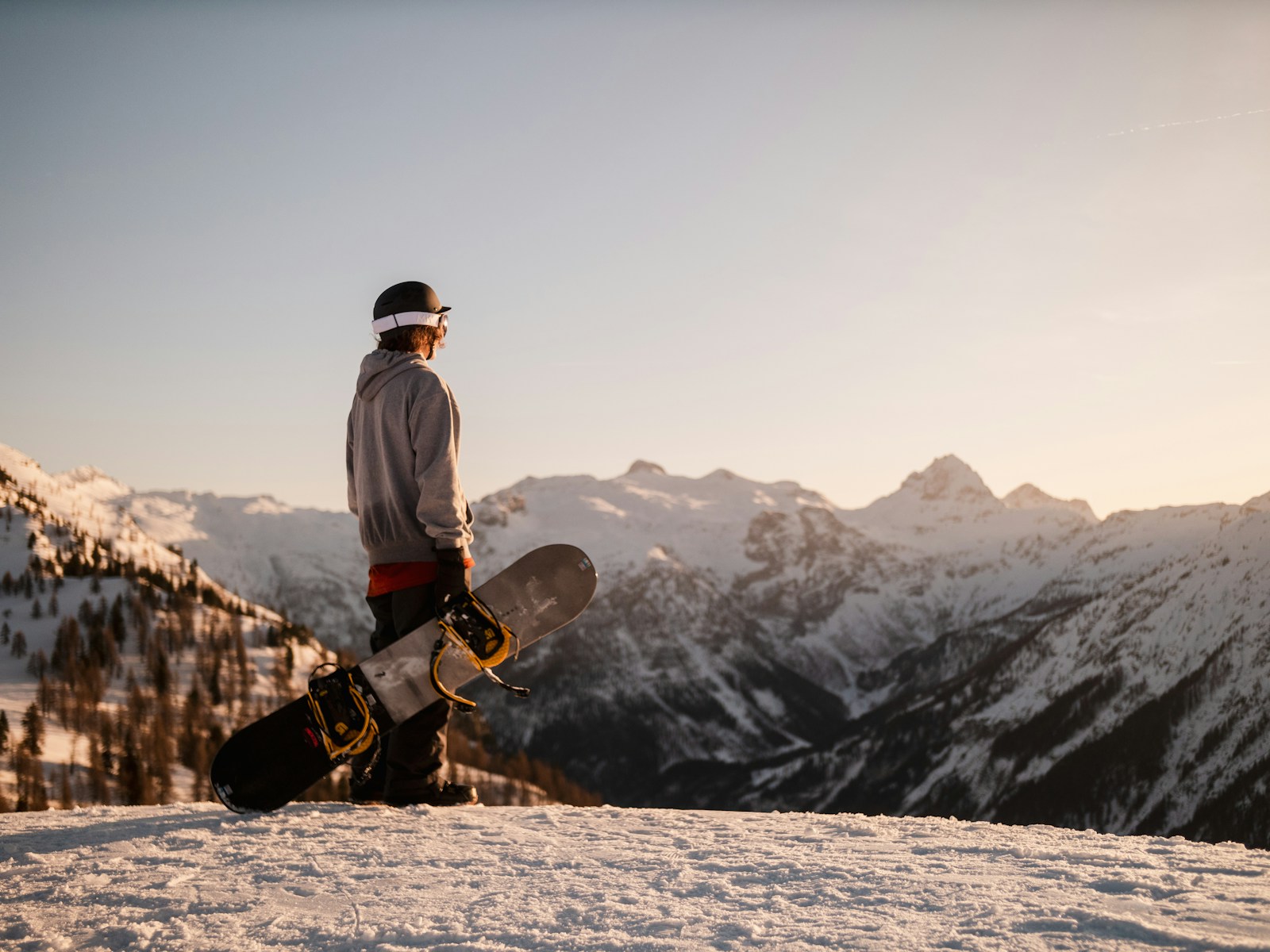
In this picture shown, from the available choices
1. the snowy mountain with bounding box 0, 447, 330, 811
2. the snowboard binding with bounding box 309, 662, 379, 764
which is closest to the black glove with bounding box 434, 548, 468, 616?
the snowboard binding with bounding box 309, 662, 379, 764

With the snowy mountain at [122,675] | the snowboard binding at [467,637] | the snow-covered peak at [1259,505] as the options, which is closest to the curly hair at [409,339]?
the snowboard binding at [467,637]

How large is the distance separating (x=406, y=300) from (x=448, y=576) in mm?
2493

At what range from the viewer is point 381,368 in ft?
24.7

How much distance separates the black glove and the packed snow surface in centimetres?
171

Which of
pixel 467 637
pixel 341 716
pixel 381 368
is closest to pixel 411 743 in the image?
pixel 341 716

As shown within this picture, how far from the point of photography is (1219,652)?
510ft

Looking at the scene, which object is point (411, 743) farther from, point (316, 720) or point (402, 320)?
point (402, 320)

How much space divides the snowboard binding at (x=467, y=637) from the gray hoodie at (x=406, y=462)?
48 centimetres

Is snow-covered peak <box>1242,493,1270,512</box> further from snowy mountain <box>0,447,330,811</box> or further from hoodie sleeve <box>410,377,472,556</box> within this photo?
hoodie sleeve <box>410,377,472,556</box>

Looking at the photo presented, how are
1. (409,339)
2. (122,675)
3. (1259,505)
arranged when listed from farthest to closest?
(1259,505) → (122,675) → (409,339)

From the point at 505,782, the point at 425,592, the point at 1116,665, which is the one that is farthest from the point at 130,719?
the point at 1116,665

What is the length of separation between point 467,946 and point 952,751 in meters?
204

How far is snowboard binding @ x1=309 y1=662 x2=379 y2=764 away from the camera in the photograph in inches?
275

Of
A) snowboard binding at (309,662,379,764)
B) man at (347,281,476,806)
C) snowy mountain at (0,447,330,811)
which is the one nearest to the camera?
snowboard binding at (309,662,379,764)
